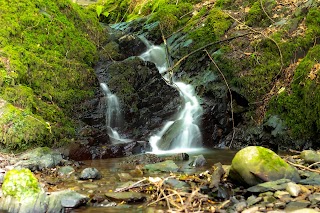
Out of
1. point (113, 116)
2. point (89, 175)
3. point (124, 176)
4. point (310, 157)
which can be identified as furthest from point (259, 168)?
point (113, 116)

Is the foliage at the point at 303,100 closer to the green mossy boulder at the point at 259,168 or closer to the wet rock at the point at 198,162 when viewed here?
the wet rock at the point at 198,162

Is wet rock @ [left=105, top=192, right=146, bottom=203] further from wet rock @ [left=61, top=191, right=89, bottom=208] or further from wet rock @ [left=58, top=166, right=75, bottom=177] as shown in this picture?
wet rock @ [left=58, top=166, right=75, bottom=177]

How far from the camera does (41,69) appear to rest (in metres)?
9.24

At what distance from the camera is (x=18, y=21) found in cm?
998

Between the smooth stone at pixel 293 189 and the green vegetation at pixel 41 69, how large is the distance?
5.50 metres

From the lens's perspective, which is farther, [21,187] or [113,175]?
[113,175]

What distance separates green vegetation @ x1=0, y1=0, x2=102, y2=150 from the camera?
7711 millimetres

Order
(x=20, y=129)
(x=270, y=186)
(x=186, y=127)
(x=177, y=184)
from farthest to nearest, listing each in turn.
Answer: (x=186, y=127) < (x=20, y=129) < (x=177, y=184) < (x=270, y=186)

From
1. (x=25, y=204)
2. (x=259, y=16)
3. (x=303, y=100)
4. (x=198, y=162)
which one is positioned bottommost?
(x=198, y=162)

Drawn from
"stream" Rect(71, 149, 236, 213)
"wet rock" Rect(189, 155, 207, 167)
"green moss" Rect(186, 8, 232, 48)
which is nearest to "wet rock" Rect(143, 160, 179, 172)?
"stream" Rect(71, 149, 236, 213)

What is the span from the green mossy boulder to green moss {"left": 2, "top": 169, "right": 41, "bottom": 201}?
2930 millimetres

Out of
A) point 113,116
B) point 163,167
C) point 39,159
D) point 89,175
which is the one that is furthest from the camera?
point 113,116

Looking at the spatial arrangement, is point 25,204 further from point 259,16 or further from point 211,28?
point 259,16

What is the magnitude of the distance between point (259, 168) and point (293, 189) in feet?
2.08
